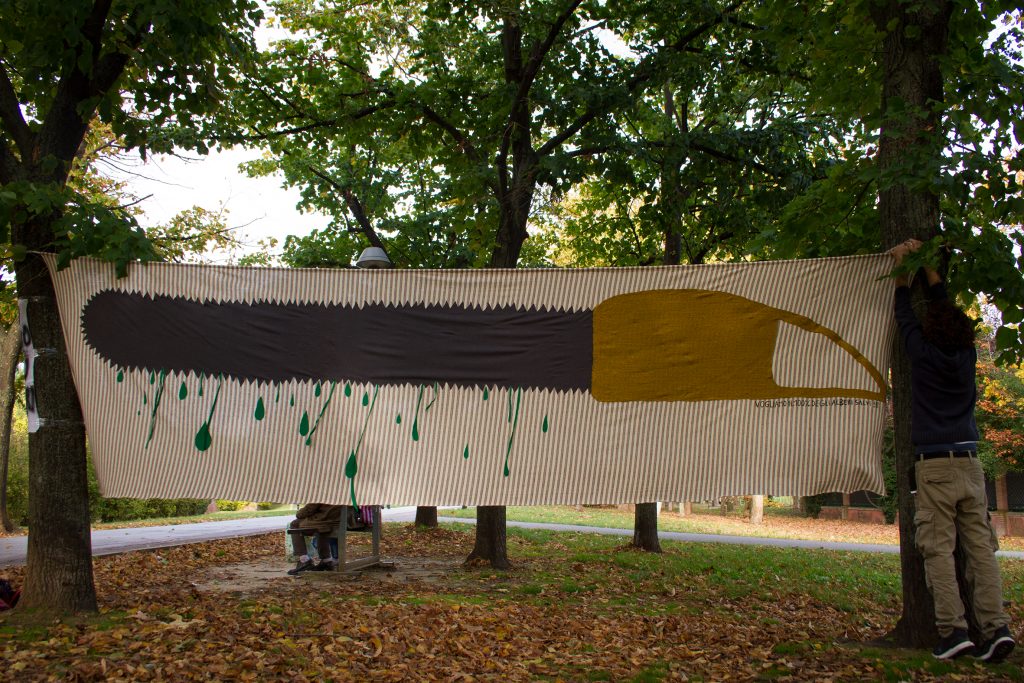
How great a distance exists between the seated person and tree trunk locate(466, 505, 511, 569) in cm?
187

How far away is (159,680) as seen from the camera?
14.1 ft

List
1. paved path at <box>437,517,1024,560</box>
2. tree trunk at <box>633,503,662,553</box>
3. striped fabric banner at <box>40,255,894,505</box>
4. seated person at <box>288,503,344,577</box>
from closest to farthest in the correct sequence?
striped fabric banner at <box>40,255,894,505</box> < seated person at <box>288,503,344,577</box> < tree trunk at <box>633,503,662,553</box> < paved path at <box>437,517,1024,560</box>

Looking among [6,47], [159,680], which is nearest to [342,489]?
[159,680]

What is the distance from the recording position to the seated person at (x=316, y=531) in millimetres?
8648

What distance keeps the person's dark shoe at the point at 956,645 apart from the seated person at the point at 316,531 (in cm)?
585

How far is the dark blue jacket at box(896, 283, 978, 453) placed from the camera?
184 inches

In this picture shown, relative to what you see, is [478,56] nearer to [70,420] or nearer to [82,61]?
[82,61]

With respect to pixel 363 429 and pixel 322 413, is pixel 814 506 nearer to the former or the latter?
pixel 363 429

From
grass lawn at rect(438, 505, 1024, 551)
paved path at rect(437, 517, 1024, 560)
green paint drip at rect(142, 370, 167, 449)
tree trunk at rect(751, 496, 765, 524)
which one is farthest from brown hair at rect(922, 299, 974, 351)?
tree trunk at rect(751, 496, 765, 524)

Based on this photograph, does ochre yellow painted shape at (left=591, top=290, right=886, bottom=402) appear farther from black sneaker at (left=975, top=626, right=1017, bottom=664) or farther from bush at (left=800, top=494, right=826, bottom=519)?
bush at (left=800, top=494, right=826, bottom=519)

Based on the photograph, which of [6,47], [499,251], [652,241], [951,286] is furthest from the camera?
[652,241]

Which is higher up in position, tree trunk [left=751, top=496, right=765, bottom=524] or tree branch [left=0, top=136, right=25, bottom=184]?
tree branch [left=0, top=136, right=25, bottom=184]

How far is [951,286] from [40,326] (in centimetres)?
621

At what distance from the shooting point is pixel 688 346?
18.2 feet
